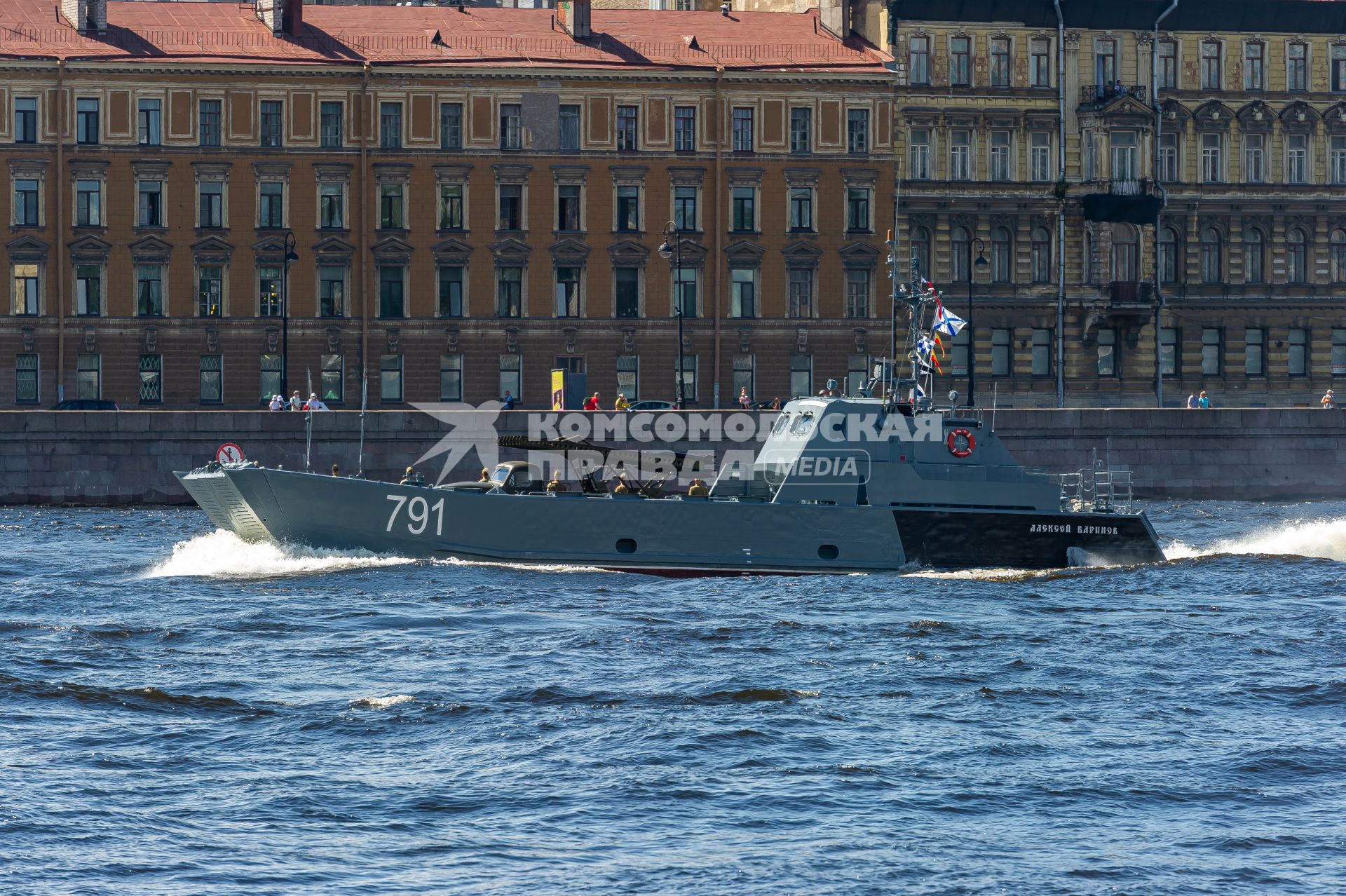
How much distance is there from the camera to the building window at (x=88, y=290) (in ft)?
186

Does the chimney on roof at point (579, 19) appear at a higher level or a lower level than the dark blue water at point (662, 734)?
higher

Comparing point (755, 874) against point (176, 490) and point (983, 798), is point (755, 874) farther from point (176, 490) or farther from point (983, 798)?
point (176, 490)

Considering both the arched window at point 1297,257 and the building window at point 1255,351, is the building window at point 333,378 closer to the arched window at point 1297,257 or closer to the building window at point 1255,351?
the building window at point 1255,351

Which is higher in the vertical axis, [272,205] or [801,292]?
[272,205]

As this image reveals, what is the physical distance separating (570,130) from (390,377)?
9514mm

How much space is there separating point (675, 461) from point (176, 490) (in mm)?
19582

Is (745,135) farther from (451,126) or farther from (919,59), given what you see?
(451,126)

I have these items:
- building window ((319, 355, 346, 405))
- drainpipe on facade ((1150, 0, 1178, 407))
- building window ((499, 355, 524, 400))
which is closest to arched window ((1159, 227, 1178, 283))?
drainpipe on facade ((1150, 0, 1178, 407))

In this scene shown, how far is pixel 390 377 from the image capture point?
58156 mm

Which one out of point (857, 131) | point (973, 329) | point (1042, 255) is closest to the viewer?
point (857, 131)

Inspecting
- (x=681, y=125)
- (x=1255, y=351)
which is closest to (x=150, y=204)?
(x=681, y=125)

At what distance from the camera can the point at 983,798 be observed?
51.1 ft

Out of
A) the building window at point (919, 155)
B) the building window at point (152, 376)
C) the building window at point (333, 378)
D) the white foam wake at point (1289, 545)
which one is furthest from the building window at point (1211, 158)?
the building window at point (152, 376)

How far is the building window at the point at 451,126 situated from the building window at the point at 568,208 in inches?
135
